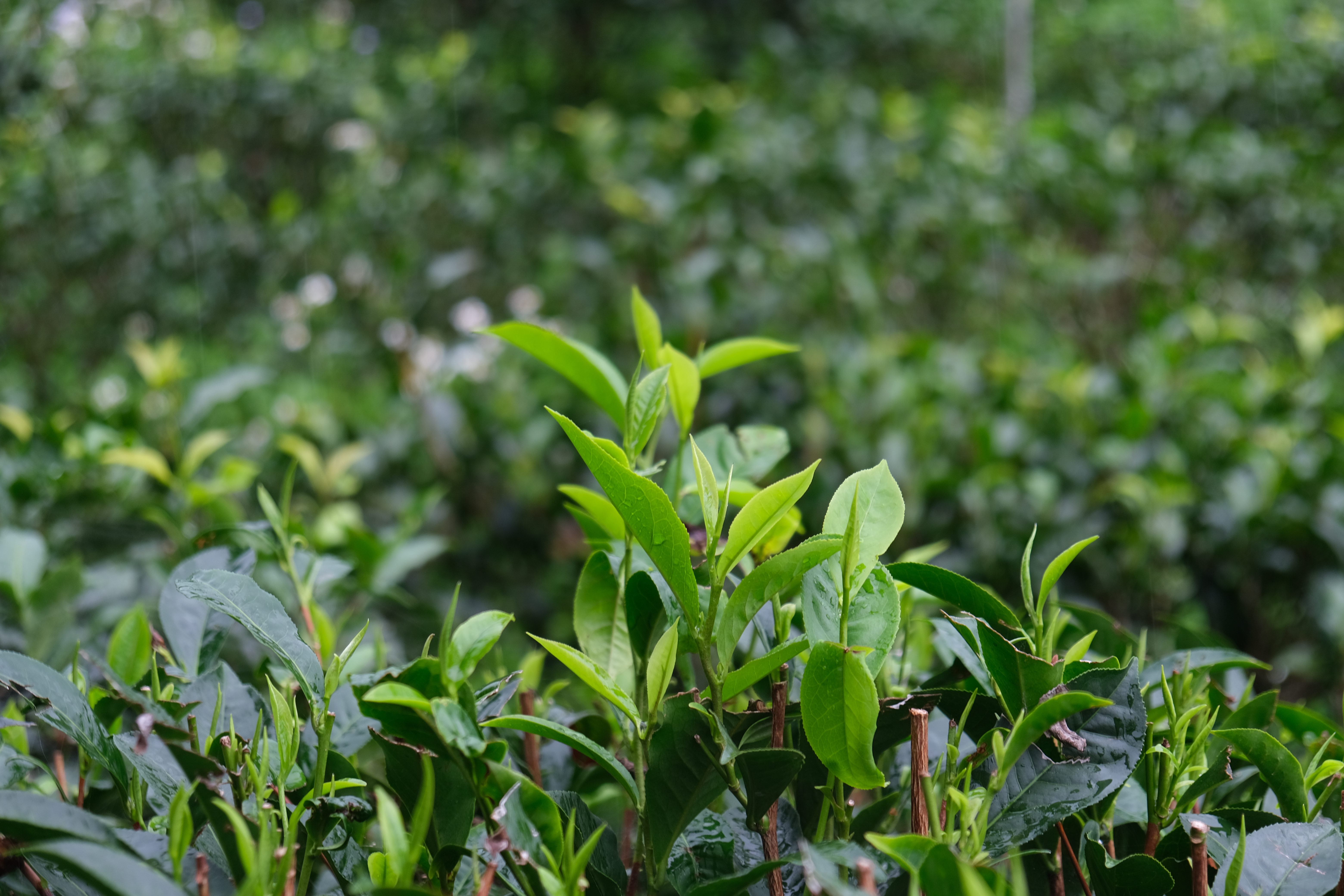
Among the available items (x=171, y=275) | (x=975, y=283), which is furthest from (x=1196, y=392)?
(x=171, y=275)

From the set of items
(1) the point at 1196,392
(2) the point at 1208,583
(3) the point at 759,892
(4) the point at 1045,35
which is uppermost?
(4) the point at 1045,35

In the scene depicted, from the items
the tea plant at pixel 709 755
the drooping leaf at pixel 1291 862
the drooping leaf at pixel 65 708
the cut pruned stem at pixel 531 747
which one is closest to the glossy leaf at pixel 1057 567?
the tea plant at pixel 709 755

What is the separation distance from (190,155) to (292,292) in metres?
0.93

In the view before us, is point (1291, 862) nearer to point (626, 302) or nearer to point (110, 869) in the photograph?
point (110, 869)

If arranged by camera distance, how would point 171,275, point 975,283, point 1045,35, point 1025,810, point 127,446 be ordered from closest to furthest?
point 1025,810, point 127,446, point 975,283, point 171,275, point 1045,35

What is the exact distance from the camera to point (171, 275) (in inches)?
165

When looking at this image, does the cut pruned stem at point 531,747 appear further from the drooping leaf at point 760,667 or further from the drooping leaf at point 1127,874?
the drooping leaf at point 1127,874

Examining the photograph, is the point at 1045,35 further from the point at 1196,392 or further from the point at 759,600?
the point at 759,600

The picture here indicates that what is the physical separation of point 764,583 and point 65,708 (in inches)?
20.6

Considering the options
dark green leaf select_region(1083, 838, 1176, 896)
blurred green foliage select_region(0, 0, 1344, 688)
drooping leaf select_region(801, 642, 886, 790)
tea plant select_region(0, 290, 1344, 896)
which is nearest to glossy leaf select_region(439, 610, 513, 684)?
tea plant select_region(0, 290, 1344, 896)

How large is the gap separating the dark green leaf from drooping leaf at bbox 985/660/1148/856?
0.04 metres

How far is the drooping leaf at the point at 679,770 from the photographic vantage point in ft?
2.34

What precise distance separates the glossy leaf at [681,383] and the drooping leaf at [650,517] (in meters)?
0.25

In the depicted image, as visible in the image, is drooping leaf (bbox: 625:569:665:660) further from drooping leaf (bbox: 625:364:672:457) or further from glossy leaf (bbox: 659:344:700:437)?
glossy leaf (bbox: 659:344:700:437)
